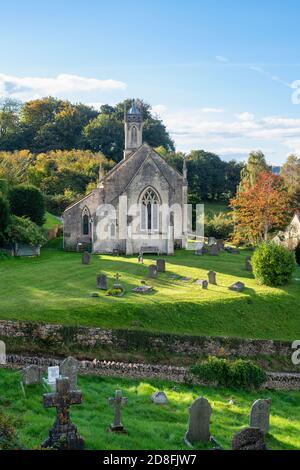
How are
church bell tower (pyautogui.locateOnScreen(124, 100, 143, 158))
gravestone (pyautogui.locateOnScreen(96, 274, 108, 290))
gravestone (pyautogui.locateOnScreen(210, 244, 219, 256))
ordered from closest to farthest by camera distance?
gravestone (pyautogui.locateOnScreen(96, 274, 108, 290)) → gravestone (pyautogui.locateOnScreen(210, 244, 219, 256)) → church bell tower (pyautogui.locateOnScreen(124, 100, 143, 158))

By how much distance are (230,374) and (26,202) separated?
108ft

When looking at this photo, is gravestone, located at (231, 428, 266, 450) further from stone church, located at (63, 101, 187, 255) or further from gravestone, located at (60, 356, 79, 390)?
stone church, located at (63, 101, 187, 255)

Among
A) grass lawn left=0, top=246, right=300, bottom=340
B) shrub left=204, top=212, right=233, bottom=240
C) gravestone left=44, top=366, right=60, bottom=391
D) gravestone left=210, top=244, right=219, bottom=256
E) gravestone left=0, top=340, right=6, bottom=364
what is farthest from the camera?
shrub left=204, top=212, right=233, bottom=240

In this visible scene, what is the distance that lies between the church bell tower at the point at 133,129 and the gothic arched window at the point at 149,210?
1100 cm

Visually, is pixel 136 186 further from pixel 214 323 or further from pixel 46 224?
pixel 214 323

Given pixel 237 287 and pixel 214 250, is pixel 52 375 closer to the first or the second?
pixel 237 287

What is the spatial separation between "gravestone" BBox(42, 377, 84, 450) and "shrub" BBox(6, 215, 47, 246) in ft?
97.7

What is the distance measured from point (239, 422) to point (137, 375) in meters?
5.51

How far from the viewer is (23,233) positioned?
40812 millimetres

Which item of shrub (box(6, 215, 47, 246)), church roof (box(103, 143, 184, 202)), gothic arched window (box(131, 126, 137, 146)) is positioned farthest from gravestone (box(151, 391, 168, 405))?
gothic arched window (box(131, 126, 137, 146))

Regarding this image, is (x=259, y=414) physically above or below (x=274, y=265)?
below

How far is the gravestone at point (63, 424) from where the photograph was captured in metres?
11.5

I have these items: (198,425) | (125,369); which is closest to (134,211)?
(125,369)

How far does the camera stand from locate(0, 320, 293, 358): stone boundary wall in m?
22.5
